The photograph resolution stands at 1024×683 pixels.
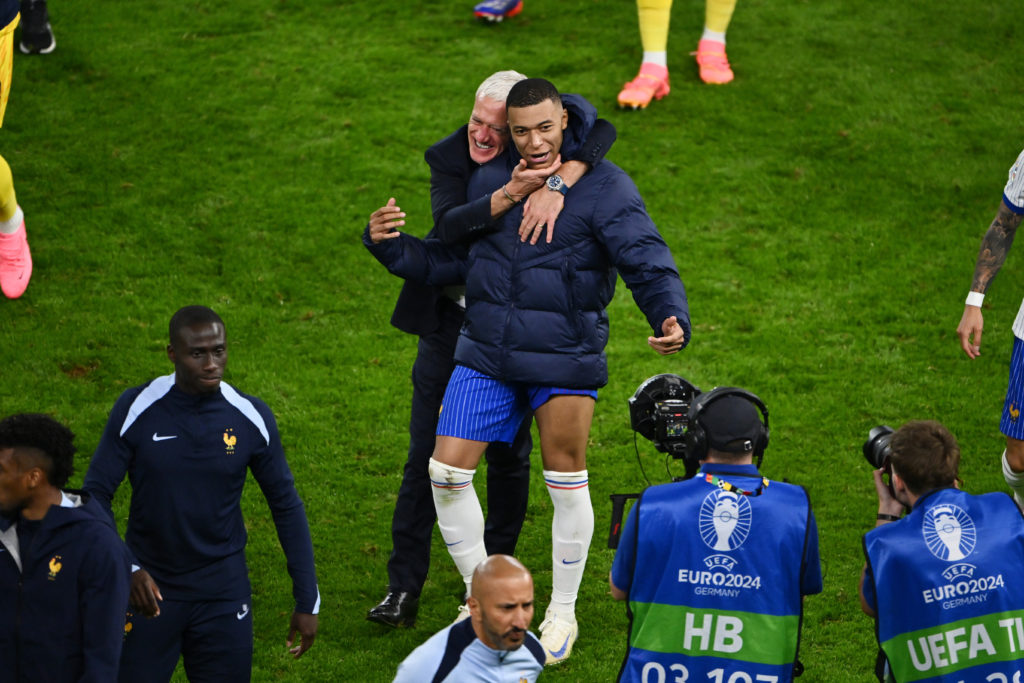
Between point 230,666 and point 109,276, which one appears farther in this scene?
point 109,276

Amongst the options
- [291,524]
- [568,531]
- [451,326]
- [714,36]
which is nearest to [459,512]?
[568,531]

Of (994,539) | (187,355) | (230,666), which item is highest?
(187,355)

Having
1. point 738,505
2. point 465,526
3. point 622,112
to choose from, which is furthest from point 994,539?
point 622,112

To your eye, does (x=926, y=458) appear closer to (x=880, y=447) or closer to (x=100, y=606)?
(x=880, y=447)

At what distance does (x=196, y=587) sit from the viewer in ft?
12.7

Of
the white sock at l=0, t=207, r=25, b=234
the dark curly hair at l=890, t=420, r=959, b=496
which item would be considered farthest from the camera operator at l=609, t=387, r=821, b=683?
the white sock at l=0, t=207, r=25, b=234

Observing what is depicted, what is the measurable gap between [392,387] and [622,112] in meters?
3.75

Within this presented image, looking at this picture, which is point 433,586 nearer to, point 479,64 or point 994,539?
point 994,539

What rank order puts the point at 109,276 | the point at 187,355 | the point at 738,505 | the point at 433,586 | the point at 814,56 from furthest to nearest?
the point at 814,56 < the point at 109,276 < the point at 433,586 < the point at 187,355 < the point at 738,505

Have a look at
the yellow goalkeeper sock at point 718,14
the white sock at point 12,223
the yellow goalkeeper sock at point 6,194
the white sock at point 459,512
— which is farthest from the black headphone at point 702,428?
the yellow goalkeeper sock at point 718,14

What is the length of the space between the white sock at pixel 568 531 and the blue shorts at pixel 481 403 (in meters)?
0.29

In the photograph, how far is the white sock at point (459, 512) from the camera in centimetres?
485

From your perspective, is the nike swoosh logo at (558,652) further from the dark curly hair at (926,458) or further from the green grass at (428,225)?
the dark curly hair at (926,458)

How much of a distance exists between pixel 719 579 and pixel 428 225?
5621 mm
